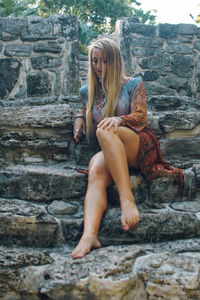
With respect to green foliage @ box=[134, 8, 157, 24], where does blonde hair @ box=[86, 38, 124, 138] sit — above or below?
below

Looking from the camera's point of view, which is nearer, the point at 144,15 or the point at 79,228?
the point at 79,228

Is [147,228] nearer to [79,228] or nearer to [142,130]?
[79,228]

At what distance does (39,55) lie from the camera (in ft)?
14.2

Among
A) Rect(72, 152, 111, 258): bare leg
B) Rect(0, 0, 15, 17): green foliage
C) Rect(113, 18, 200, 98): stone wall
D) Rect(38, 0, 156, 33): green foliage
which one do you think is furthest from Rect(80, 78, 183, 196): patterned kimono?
Rect(38, 0, 156, 33): green foliage

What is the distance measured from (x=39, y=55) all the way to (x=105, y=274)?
10.7 ft

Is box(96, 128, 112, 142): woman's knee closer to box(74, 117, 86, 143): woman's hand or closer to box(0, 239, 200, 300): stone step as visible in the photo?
box(74, 117, 86, 143): woman's hand

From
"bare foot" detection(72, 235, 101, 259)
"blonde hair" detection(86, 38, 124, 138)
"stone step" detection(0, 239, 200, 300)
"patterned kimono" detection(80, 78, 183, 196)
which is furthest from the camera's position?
"blonde hair" detection(86, 38, 124, 138)

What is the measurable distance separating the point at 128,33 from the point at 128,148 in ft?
10.3

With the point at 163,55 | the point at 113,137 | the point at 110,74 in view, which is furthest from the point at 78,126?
the point at 163,55

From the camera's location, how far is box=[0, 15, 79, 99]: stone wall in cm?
Answer: 423

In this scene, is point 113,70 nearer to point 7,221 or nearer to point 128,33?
point 7,221

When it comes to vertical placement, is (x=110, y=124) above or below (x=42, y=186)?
above

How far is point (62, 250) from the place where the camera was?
1990 mm

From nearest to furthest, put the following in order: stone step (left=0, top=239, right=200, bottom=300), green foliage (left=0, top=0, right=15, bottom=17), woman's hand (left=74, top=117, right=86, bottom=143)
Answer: stone step (left=0, top=239, right=200, bottom=300), woman's hand (left=74, top=117, right=86, bottom=143), green foliage (left=0, top=0, right=15, bottom=17)
